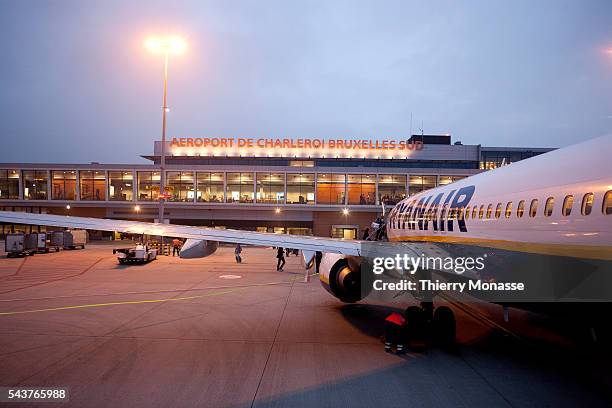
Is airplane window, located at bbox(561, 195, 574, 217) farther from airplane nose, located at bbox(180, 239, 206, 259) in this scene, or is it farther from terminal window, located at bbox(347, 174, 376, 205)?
terminal window, located at bbox(347, 174, 376, 205)

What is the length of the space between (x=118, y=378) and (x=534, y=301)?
8198 mm

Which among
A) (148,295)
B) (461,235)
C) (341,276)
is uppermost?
(461,235)

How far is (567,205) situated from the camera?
7004 mm

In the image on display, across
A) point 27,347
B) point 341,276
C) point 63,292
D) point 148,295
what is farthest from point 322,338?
point 63,292

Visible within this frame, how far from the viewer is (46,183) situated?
52.0 meters

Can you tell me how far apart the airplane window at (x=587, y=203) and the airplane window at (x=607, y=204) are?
0.23 metres

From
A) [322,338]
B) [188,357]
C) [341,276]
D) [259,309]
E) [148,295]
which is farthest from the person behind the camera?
[148,295]

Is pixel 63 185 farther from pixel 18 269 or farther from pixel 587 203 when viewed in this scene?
pixel 587 203

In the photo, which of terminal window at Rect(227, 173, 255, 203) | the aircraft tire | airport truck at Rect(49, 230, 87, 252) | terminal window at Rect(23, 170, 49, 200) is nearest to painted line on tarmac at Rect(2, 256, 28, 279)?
airport truck at Rect(49, 230, 87, 252)

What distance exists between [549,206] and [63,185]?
187 feet

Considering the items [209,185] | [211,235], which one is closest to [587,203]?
[211,235]

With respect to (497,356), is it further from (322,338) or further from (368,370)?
(322,338)

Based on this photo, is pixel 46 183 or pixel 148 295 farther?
pixel 46 183
